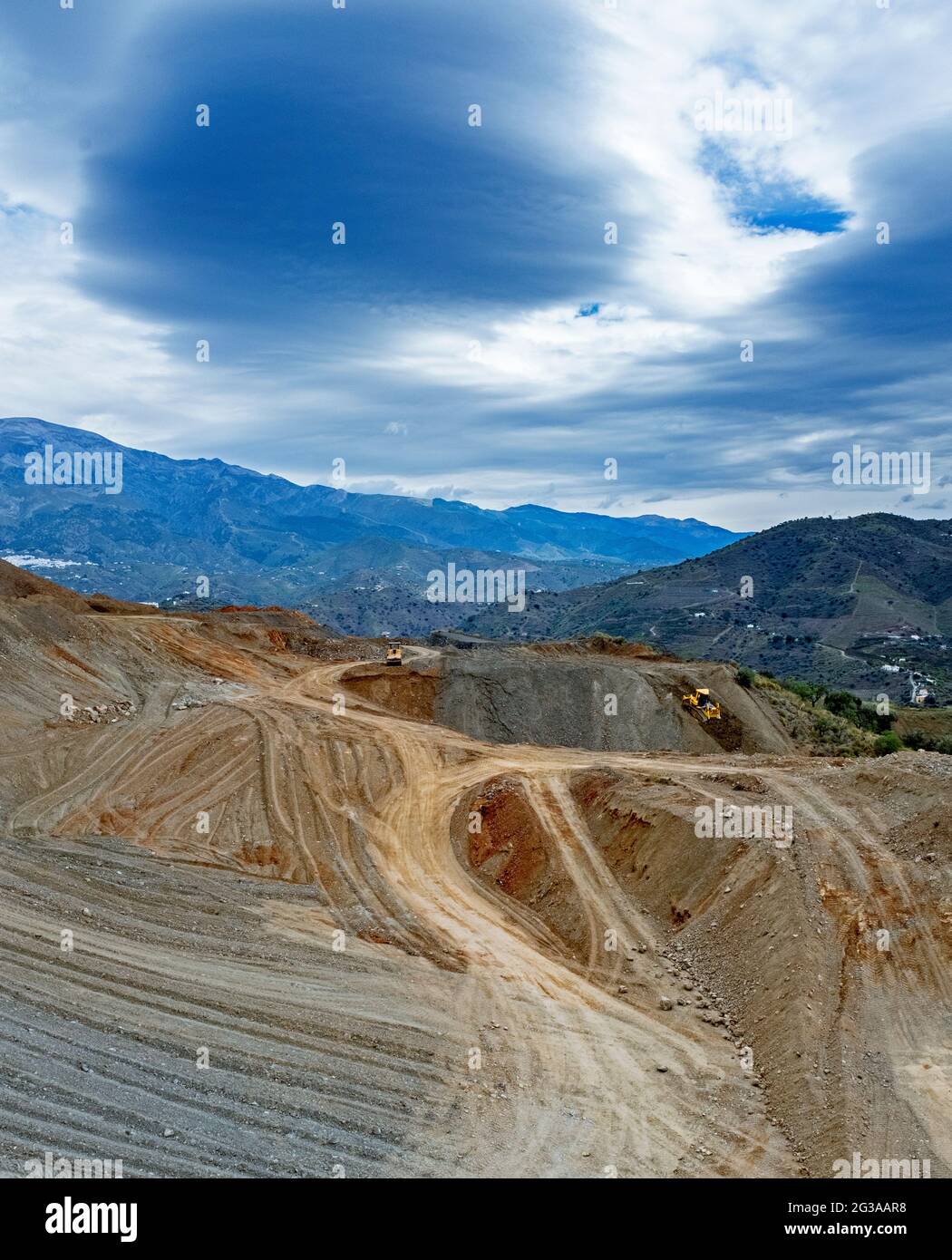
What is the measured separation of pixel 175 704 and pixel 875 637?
9947cm

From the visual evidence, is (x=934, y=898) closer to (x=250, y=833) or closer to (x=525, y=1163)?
(x=525, y=1163)

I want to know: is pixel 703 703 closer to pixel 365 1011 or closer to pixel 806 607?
pixel 365 1011

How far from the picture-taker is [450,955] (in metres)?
16.5

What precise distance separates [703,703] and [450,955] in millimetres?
24976

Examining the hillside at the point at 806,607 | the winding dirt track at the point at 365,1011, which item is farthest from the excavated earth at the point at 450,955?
the hillside at the point at 806,607

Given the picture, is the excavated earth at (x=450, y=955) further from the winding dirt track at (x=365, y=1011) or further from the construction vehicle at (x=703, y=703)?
the construction vehicle at (x=703, y=703)

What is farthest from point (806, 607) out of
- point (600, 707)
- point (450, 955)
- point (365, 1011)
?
point (365, 1011)

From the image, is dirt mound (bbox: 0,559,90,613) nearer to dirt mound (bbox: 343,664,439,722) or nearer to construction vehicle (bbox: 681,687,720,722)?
dirt mound (bbox: 343,664,439,722)

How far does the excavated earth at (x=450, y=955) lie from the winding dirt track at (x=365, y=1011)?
0.18ft

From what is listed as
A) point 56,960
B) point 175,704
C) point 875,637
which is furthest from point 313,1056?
point 875,637

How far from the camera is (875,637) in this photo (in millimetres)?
110438

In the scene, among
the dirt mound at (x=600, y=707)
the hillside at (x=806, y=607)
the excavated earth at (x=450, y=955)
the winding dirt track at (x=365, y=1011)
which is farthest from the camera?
the hillside at (x=806, y=607)

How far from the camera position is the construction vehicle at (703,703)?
3828 cm

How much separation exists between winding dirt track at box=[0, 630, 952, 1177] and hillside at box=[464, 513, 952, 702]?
73.3 m
